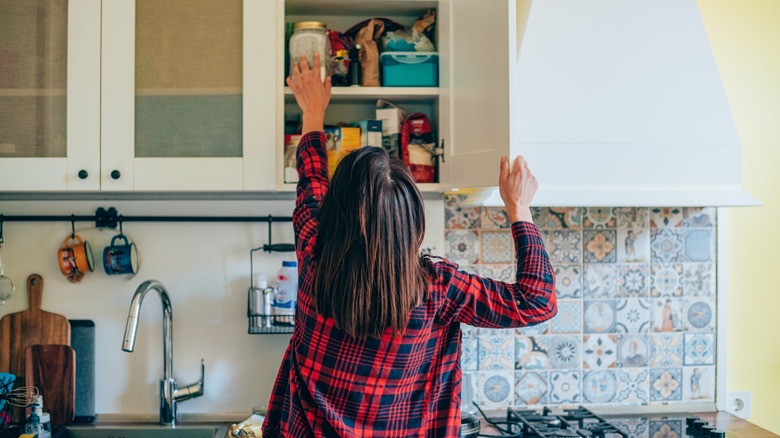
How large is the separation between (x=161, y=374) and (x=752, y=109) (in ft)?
6.04

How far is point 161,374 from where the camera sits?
6.90 feet

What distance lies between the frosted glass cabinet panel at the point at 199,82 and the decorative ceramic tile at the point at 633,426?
1.22 m

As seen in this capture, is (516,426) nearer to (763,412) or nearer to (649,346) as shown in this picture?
(649,346)

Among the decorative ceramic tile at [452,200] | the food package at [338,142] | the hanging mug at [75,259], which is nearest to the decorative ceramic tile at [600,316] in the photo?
the decorative ceramic tile at [452,200]

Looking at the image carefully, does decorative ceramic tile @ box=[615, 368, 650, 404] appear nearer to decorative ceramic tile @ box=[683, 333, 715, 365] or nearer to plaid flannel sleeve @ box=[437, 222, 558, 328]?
decorative ceramic tile @ box=[683, 333, 715, 365]

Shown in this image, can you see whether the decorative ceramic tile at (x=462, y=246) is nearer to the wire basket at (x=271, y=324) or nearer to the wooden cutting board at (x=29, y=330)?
the wire basket at (x=271, y=324)

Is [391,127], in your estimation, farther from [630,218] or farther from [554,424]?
[554,424]

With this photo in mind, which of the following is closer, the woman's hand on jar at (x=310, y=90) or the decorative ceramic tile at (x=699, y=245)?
the woman's hand on jar at (x=310, y=90)

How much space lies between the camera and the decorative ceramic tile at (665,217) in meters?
2.21

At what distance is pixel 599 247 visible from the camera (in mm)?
2189

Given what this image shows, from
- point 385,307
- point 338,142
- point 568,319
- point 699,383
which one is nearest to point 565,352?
point 568,319

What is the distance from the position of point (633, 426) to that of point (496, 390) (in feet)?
1.24

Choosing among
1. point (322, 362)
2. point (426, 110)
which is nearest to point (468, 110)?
point (426, 110)

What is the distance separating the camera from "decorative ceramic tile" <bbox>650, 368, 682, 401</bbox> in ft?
7.21
